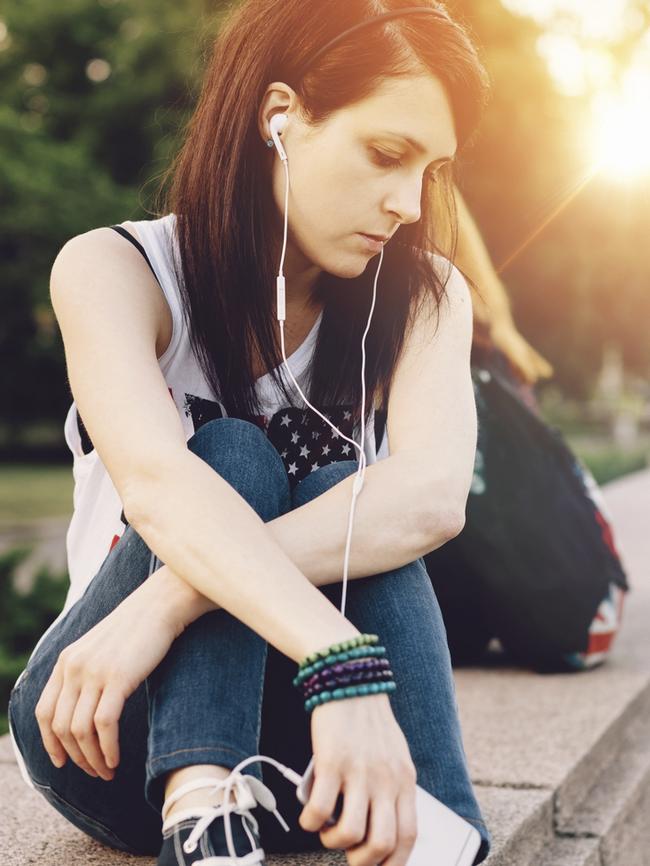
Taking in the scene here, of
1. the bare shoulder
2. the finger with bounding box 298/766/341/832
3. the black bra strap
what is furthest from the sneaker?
the black bra strap

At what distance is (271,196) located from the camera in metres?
1.93

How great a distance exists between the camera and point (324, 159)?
180cm

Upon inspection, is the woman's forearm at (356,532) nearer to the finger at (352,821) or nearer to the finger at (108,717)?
the finger at (108,717)

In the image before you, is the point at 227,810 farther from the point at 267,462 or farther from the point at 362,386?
the point at 362,386

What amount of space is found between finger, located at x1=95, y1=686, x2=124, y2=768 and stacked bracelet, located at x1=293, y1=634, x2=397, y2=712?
245 mm

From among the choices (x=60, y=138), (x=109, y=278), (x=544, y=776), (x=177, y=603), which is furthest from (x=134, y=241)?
(x=60, y=138)

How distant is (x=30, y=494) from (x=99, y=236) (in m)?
14.3

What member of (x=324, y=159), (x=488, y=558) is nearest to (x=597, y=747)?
(x=488, y=558)

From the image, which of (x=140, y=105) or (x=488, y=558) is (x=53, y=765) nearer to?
(x=488, y=558)

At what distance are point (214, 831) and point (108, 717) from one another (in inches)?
8.3

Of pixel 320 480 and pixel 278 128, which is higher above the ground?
pixel 278 128

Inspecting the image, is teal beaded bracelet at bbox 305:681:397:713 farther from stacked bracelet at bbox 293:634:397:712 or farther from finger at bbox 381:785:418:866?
finger at bbox 381:785:418:866

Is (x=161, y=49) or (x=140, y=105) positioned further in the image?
(x=140, y=105)

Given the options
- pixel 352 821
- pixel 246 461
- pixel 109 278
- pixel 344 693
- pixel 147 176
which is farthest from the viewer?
pixel 147 176
